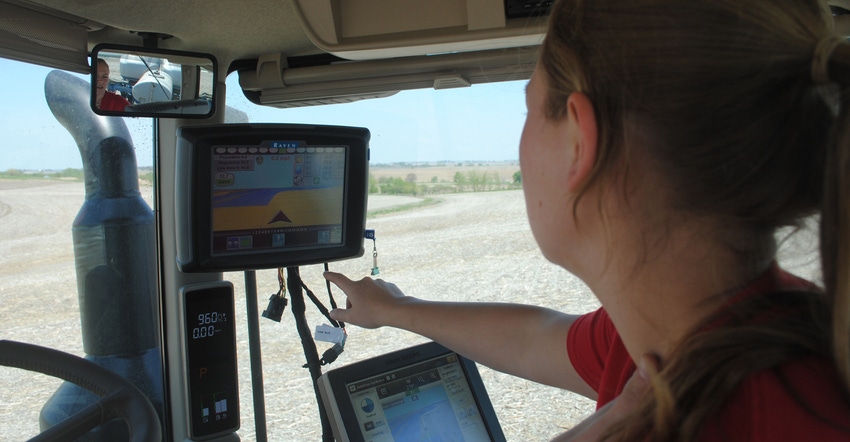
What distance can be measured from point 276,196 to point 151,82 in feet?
1.57

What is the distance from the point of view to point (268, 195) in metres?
1.76

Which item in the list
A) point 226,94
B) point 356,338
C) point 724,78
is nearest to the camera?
point 724,78

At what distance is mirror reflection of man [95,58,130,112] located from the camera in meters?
1.72

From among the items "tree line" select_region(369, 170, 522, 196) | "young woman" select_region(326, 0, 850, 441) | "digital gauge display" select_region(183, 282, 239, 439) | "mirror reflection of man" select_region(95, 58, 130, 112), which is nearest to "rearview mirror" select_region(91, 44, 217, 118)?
"mirror reflection of man" select_region(95, 58, 130, 112)

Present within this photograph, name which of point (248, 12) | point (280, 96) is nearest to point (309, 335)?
point (280, 96)

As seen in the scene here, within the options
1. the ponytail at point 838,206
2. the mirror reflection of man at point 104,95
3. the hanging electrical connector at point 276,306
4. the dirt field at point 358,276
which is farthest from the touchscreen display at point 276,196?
the ponytail at point 838,206

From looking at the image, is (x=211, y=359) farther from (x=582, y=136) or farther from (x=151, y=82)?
(x=582, y=136)

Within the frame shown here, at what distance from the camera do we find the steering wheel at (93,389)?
153cm

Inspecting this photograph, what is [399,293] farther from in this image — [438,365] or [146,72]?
[146,72]

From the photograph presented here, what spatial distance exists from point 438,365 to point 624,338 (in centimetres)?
94

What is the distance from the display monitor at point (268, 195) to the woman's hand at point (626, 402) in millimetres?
1029

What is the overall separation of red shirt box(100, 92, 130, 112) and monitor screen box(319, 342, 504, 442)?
2.86 feet

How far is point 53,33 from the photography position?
1.68 m

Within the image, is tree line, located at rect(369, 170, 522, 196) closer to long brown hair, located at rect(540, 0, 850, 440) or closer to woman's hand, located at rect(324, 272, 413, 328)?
woman's hand, located at rect(324, 272, 413, 328)
